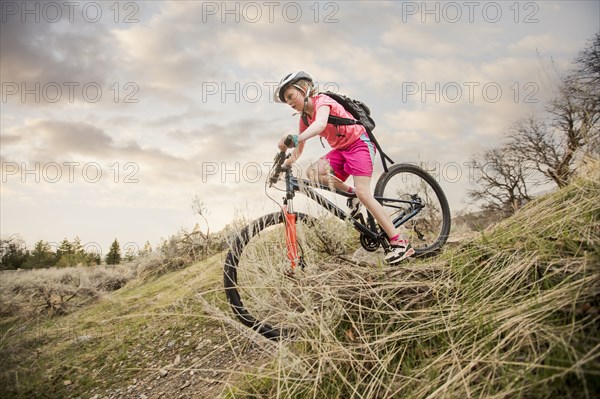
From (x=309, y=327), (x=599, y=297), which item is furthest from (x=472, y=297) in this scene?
(x=309, y=327)

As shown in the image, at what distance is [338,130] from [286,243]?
1385mm

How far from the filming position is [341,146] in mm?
3646

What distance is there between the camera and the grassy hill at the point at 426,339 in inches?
55.2

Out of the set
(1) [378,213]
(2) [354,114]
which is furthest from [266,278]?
(2) [354,114]

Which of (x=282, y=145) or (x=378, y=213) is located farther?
(x=378, y=213)

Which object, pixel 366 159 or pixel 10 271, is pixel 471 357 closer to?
pixel 366 159

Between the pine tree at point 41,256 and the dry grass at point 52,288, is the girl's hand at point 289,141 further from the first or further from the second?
the pine tree at point 41,256

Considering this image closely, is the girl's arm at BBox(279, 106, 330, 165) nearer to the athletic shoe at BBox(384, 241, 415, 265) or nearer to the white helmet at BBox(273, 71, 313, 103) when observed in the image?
the white helmet at BBox(273, 71, 313, 103)

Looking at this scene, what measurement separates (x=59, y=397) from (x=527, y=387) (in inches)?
120

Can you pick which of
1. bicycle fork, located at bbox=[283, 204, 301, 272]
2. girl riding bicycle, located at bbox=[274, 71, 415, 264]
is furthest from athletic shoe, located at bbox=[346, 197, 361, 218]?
bicycle fork, located at bbox=[283, 204, 301, 272]

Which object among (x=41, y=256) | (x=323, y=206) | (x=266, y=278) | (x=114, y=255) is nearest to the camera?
(x=266, y=278)

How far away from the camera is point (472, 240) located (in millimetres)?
2732

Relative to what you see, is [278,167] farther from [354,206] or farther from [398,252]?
[398,252]

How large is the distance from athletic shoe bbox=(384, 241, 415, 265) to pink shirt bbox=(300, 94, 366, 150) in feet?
3.88
